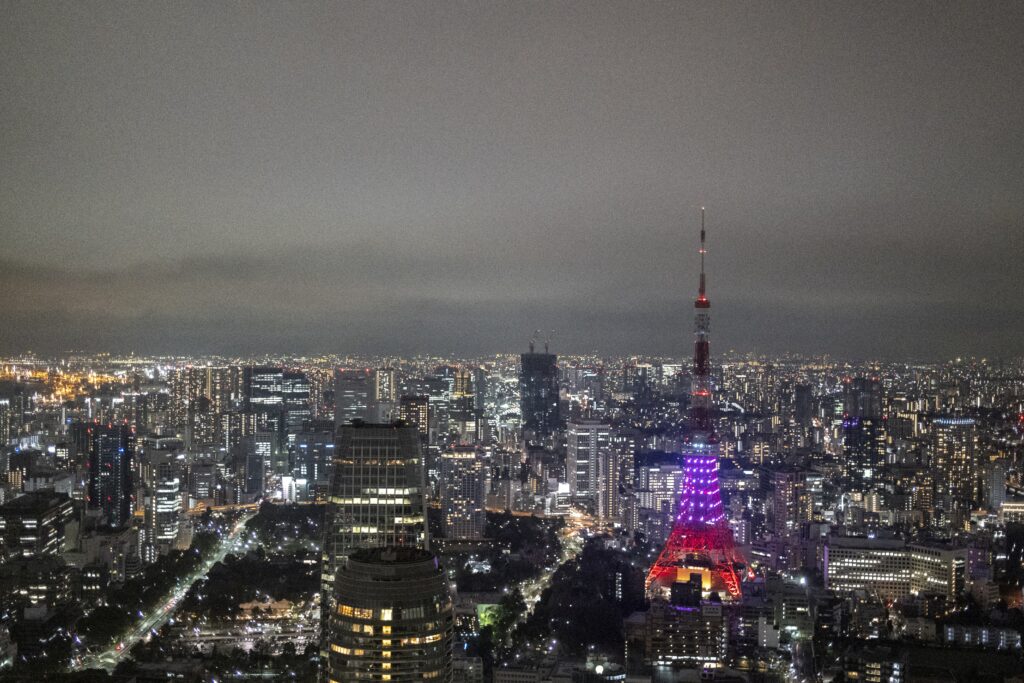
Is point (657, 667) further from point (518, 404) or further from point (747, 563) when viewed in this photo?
point (518, 404)

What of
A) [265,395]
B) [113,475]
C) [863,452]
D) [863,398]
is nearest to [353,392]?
[265,395]

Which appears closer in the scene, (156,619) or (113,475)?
(156,619)

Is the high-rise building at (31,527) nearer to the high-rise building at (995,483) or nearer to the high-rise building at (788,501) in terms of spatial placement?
the high-rise building at (788,501)

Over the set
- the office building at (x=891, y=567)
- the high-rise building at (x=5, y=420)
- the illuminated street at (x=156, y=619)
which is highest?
the high-rise building at (x=5, y=420)

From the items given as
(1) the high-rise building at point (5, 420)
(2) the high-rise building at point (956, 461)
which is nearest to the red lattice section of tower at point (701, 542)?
(2) the high-rise building at point (956, 461)

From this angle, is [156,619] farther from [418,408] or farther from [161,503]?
[418,408]

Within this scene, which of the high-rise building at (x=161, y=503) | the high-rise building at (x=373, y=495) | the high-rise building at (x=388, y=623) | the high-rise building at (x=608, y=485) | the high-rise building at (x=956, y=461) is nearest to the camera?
the high-rise building at (x=388, y=623)

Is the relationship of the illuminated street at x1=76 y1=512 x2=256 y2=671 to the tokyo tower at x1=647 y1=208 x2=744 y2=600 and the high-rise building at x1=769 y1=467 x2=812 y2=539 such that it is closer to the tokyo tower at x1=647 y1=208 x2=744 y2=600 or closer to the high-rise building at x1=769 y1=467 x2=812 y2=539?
the tokyo tower at x1=647 y1=208 x2=744 y2=600
